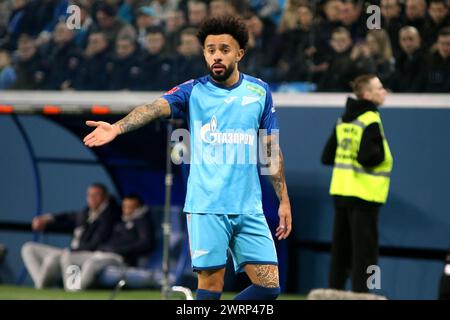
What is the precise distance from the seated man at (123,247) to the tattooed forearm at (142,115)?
5600mm

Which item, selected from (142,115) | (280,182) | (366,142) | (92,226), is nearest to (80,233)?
(92,226)

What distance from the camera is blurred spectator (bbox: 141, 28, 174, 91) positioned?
39.7 ft

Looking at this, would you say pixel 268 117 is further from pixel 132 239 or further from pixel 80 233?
pixel 80 233

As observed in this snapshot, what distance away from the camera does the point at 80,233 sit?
12227 mm

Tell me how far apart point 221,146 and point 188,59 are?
18.6 ft

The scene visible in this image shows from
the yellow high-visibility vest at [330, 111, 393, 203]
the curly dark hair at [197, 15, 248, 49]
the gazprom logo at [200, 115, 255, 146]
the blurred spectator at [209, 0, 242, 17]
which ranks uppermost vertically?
the blurred spectator at [209, 0, 242, 17]

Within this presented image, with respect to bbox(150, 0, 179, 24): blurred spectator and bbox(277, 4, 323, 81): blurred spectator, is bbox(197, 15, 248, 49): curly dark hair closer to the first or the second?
bbox(277, 4, 323, 81): blurred spectator

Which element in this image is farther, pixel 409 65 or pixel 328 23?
pixel 328 23

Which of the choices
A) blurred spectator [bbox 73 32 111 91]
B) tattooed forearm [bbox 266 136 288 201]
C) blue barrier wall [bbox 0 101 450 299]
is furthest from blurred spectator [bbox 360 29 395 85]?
tattooed forearm [bbox 266 136 288 201]

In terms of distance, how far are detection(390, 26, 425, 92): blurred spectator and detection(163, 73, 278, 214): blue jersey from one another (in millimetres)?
4749

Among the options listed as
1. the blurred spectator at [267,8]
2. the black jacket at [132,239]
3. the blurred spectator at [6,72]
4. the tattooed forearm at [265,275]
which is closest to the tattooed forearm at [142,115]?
the tattooed forearm at [265,275]

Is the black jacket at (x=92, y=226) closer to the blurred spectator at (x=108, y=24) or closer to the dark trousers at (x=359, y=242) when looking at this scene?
the blurred spectator at (x=108, y=24)

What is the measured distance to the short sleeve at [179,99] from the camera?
20.7ft
